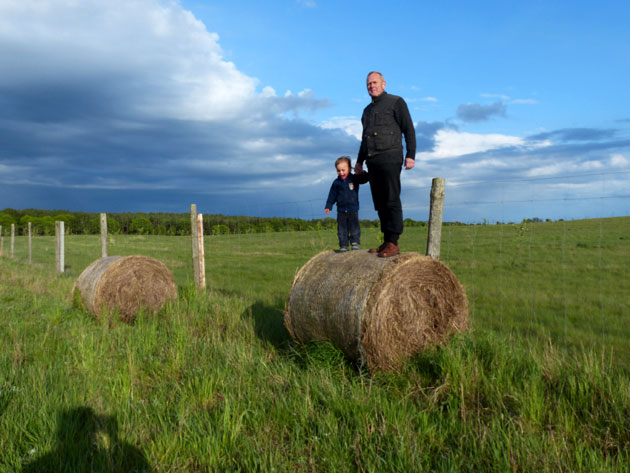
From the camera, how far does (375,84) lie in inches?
247

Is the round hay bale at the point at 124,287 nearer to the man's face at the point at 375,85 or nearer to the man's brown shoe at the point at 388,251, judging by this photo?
the man's brown shoe at the point at 388,251

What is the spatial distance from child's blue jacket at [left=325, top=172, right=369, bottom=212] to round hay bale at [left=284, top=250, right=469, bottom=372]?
2030 mm

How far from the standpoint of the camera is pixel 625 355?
20.7 feet

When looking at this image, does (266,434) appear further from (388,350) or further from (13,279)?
(13,279)

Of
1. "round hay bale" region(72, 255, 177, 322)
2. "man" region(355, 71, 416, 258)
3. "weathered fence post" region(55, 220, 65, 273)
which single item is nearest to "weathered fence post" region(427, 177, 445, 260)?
"man" region(355, 71, 416, 258)

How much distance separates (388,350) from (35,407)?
3395 mm

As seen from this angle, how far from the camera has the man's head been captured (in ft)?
20.6

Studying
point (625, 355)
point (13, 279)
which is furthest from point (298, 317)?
point (13, 279)

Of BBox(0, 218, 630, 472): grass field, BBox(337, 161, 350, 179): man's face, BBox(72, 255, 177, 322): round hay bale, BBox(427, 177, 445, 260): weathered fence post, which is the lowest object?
BBox(0, 218, 630, 472): grass field

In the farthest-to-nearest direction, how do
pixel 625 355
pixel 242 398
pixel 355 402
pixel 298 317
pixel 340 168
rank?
pixel 340 168, pixel 625 355, pixel 298 317, pixel 242 398, pixel 355 402

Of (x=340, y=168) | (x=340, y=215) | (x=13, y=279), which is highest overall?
(x=340, y=168)

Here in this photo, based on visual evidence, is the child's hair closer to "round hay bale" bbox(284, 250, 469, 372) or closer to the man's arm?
the man's arm

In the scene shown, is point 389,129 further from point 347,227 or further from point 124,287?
point 124,287

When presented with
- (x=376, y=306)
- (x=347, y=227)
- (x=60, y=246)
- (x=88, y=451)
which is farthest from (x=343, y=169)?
(x=60, y=246)
